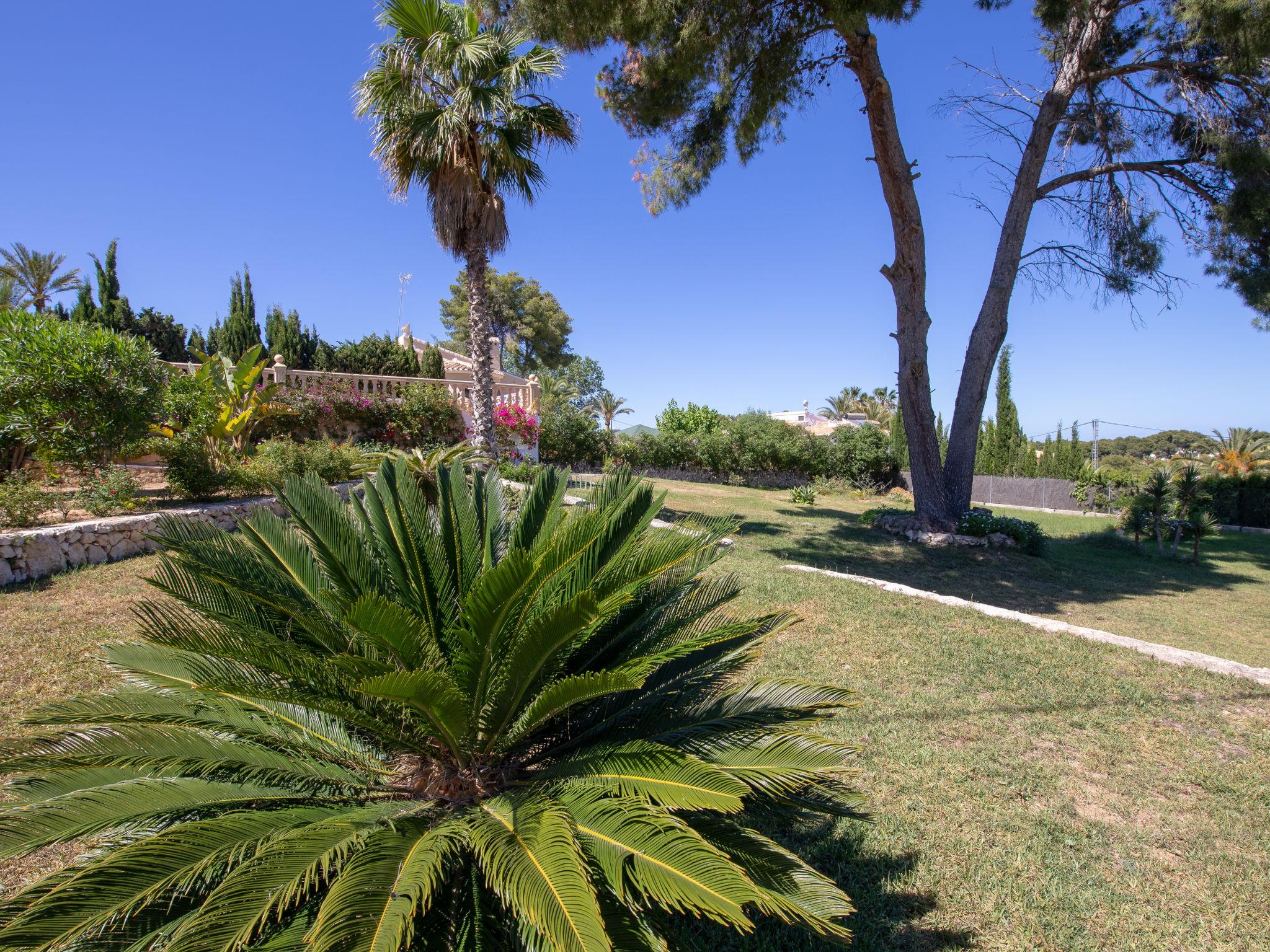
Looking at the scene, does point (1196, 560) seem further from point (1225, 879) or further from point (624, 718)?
point (624, 718)

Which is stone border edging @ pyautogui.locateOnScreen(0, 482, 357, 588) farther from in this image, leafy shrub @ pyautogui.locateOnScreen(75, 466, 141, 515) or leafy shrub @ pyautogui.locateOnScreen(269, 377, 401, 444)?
leafy shrub @ pyautogui.locateOnScreen(269, 377, 401, 444)

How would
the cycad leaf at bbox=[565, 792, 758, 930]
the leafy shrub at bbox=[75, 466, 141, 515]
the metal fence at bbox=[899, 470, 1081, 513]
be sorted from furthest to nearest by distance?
the metal fence at bbox=[899, 470, 1081, 513] → the leafy shrub at bbox=[75, 466, 141, 515] → the cycad leaf at bbox=[565, 792, 758, 930]

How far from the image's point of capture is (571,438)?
20.9 m

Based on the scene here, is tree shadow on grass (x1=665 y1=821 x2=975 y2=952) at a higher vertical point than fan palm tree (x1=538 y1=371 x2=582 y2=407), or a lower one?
lower

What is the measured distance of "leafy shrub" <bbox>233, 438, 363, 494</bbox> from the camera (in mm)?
8461

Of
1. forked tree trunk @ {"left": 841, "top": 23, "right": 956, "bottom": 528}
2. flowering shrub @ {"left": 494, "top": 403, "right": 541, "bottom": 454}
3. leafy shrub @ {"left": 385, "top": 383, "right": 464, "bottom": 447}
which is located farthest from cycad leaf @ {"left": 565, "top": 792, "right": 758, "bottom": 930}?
leafy shrub @ {"left": 385, "top": 383, "right": 464, "bottom": 447}

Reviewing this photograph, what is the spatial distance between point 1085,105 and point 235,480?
1530 cm

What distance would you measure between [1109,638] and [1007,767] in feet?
10.7

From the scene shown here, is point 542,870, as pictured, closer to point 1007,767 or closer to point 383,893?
point 383,893

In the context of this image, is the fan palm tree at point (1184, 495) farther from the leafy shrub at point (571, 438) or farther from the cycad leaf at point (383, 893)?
the cycad leaf at point (383, 893)

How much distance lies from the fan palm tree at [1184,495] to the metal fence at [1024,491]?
1052 cm

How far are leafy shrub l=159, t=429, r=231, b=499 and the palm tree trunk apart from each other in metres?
4.27

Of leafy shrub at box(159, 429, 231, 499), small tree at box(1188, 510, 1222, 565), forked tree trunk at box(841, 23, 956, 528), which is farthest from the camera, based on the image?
small tree at box(1188, 510, 1222, 565)

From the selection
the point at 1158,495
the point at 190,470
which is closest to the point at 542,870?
the point at 190,470
